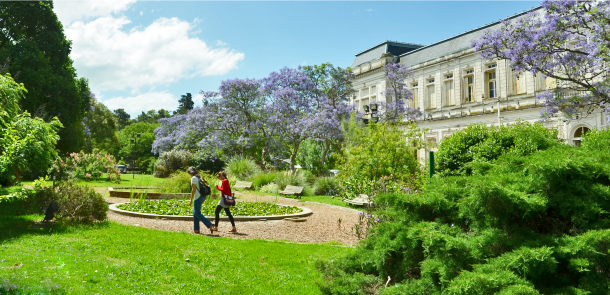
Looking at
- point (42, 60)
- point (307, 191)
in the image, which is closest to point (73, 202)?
point (307, 191)

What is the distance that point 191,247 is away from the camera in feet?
22.8

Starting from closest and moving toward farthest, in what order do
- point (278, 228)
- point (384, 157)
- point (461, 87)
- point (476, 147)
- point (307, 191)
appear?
point (476, 147) < point (278, 228) < point (384, 157) < point (307, 191) < point (461, 87)

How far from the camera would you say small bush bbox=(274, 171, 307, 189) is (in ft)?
66.5

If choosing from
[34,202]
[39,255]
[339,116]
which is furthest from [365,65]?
[39,255]

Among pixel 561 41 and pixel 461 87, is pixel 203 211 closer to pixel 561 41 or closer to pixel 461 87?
pixel 561 41

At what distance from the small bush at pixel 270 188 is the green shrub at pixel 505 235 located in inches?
607

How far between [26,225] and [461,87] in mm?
28779

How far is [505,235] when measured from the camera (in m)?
3.27

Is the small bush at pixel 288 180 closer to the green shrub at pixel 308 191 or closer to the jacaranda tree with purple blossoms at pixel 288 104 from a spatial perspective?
the green shrub at pixel 308 191

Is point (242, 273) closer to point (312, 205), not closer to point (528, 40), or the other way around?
point (312, 205)

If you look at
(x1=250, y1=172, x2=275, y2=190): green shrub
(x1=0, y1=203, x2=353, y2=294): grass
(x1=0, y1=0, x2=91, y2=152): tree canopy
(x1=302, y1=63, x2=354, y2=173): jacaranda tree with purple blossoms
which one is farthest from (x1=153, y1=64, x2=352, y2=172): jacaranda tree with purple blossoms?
(x1=0, y1=203, x2=353, y2=294): grass

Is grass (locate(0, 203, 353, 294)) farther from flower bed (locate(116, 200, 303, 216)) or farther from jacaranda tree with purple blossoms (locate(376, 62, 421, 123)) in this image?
jacaranda tree with purple blossoms (locate(376, 62, 421, 123))

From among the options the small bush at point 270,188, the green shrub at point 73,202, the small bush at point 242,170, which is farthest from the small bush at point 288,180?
the green shrub at point 73,202

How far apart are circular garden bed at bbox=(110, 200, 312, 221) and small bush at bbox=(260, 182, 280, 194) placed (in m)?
5.93
